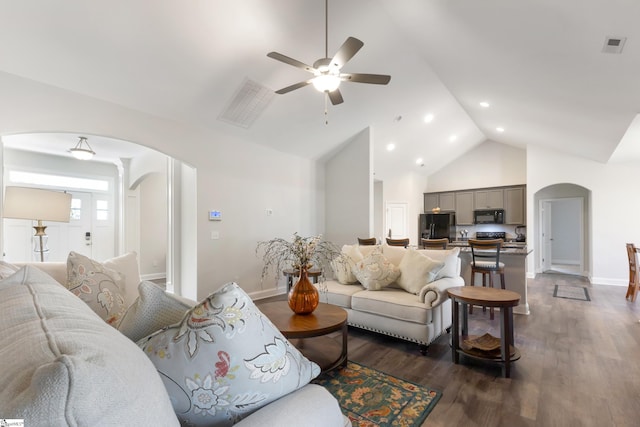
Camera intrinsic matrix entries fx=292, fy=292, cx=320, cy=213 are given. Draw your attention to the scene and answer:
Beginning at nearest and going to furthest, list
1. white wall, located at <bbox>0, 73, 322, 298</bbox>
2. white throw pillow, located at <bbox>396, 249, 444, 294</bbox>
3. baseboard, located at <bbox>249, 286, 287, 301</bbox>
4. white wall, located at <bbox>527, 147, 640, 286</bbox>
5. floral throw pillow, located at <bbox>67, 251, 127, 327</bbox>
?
floral throw pillow, located at <bbox>67, 251, 127, 327</bbox>
white wall, located at <bbox>0, 73, 322, 298</bbox>
white throw pillow, located at <bbox>396, 249, 444, 294</bbox>
baseboard, located at <bbox>249, 286, 287, 301</bbox>
white wall, located at <bbox>527, 147, 640, 286</bbox>

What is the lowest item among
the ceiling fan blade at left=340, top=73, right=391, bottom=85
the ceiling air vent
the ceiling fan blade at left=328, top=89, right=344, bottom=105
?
the ceiling fan blade at left=328, top=89, right=344, bottom=105

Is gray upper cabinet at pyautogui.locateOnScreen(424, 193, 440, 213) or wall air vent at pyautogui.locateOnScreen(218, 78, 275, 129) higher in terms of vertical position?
wall air vent at pyautogui.locateOnScreen(218, 78, 275, 129)

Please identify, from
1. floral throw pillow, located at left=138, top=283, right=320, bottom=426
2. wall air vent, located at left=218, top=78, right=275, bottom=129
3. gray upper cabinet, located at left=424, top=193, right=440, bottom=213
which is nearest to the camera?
floral throw pillow, located at left=138, top=283, right=320, bottom=426

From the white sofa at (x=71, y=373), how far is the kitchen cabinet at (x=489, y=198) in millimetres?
8982

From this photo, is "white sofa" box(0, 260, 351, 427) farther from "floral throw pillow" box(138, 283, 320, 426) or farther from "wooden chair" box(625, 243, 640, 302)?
"wooden chair" box(625, 243, 640, 302)

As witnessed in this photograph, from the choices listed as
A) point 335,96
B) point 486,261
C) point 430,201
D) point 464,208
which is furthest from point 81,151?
point 464,208

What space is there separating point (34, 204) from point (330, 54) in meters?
3.65

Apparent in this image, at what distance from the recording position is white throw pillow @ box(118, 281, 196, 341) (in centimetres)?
97

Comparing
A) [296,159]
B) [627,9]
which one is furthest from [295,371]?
[296,159]

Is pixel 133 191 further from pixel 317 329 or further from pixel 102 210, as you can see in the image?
pixel 317 329

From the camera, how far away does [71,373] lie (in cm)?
44

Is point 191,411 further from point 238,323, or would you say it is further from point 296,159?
point 296,159

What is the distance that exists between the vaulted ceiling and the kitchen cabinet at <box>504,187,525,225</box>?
8.04 ft

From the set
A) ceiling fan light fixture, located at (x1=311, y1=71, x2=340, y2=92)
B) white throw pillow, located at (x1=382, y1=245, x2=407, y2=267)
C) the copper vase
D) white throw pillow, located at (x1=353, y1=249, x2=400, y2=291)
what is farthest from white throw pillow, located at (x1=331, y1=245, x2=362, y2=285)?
ceiling fan light fixture, located at (x1=311, y1=71, x2=340, y2=92)
